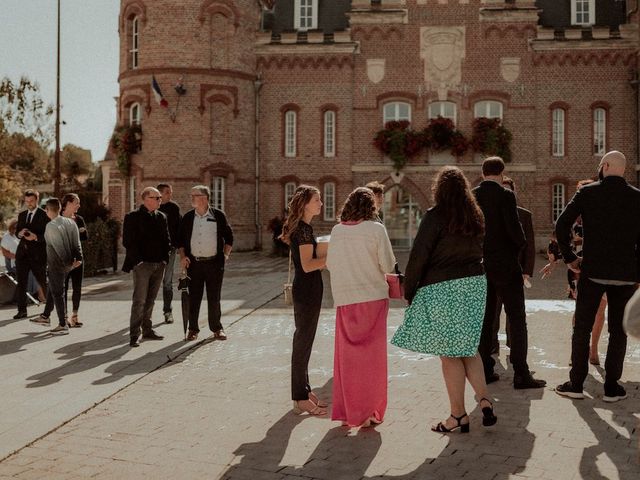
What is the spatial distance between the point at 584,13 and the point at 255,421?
1150 inches

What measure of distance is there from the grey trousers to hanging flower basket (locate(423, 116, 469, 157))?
68.7 ft

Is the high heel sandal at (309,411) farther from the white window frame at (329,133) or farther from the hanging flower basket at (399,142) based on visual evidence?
the white window frame at (329,133)

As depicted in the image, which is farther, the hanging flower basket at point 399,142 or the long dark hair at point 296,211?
the hanging flower basket at point 399,142

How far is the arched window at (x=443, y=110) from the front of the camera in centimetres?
3044

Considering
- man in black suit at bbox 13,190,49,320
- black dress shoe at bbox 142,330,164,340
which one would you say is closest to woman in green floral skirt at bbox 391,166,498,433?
black dress shoe at bbox 142,330,164,340

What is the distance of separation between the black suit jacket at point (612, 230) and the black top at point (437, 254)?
1.53 m

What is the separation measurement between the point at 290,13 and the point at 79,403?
2733cm

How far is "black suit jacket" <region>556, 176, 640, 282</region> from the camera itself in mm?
6762

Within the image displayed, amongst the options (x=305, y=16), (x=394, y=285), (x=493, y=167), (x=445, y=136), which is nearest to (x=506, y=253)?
(x=493, y=167)

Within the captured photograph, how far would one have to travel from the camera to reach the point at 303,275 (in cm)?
668

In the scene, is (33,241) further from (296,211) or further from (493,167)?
(493,167)

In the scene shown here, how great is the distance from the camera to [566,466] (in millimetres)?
5094

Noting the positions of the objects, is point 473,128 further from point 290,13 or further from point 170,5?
point 170,5

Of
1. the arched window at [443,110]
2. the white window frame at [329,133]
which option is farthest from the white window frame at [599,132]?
the white window frame at [329,133]
